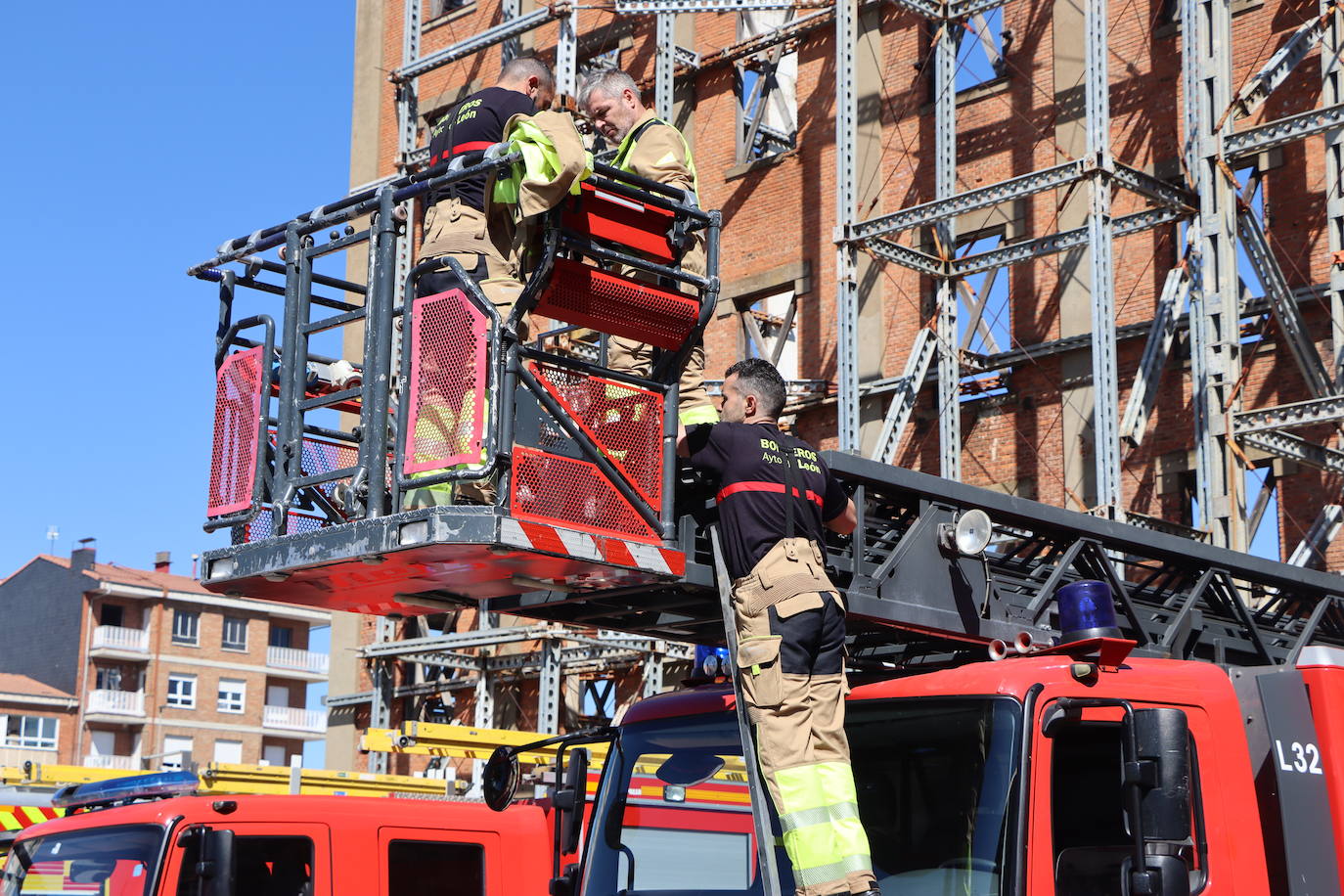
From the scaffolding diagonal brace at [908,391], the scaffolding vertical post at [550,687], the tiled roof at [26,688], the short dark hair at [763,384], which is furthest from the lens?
the tiled roof at [26,688]

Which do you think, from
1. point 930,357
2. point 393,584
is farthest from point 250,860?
point 930,357

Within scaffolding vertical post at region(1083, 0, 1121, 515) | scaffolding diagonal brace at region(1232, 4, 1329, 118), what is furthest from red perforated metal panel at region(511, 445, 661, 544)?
scaffolding diagonal brace at region(1232, 4, 1329, 118)

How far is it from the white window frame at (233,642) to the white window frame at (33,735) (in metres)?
8.38

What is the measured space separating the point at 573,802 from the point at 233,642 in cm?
6707

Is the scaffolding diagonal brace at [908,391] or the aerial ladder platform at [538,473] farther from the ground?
the scaffolding diagonal brace at [908,391]

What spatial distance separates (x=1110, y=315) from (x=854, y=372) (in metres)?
3.42

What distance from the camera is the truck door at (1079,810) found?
529 centimetres

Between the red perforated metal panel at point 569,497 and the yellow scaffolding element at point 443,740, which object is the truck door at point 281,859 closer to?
the red perforated metal panel at point 569,497

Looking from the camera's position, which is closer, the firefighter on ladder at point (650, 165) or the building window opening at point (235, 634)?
the firefighter on ladder at point (650, 165)

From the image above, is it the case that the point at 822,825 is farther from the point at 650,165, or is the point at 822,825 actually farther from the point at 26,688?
the point at 26,688

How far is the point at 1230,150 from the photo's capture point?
16.7 metres

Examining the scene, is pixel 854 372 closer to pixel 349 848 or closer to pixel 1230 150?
pixel 1230 150

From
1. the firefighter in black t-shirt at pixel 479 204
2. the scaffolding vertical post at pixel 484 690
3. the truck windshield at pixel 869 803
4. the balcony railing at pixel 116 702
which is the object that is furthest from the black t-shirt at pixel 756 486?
the balcony railing at pixel 116 702

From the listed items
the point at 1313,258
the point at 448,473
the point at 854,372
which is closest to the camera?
the point at 448,473
